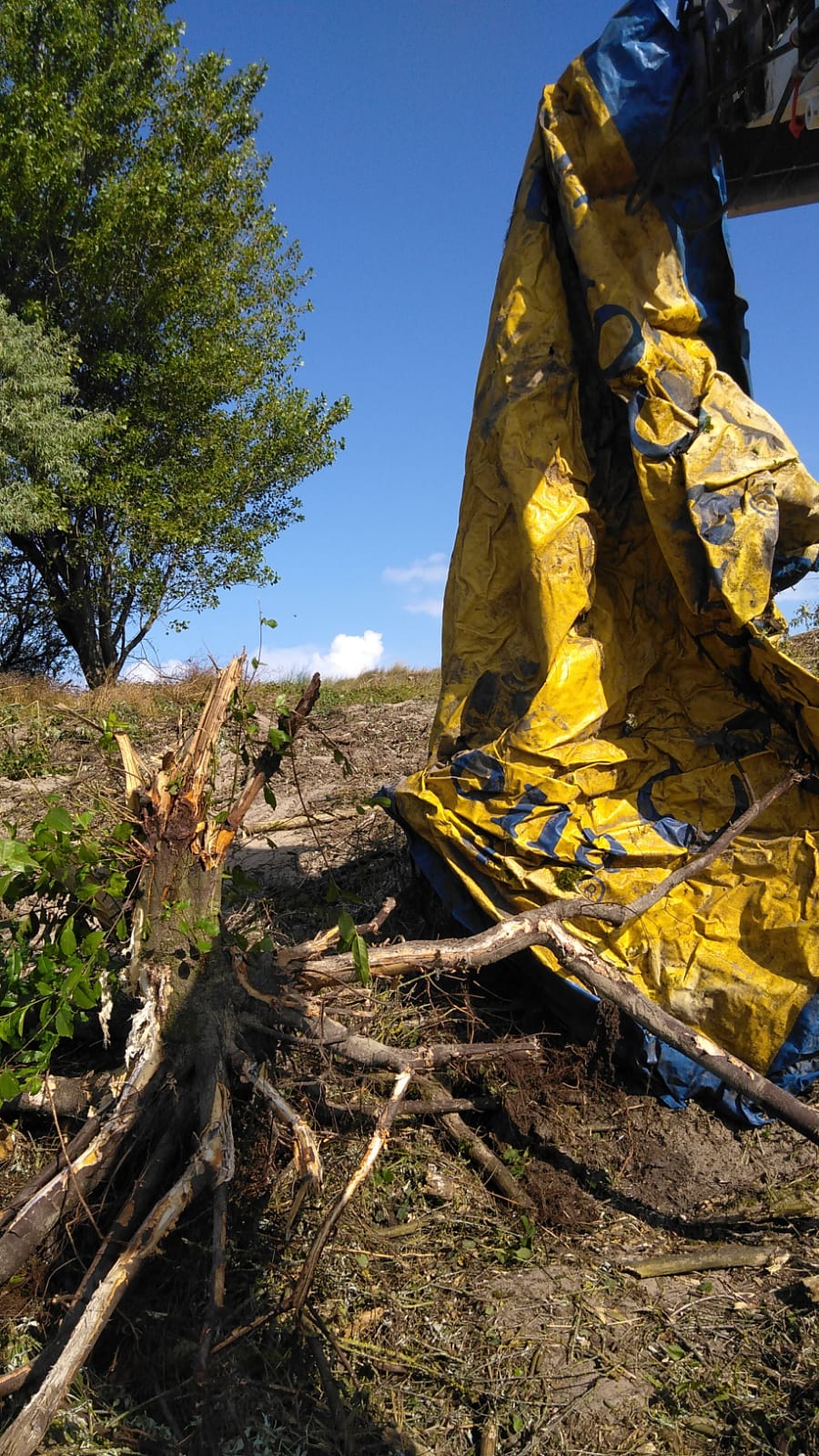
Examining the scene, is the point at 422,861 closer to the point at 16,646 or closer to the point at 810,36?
the point at 810,36

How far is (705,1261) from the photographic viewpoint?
2.37 metres

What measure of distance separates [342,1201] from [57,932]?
1110 millimetres

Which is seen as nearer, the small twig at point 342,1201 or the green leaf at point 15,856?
the small twig at point 342,1201

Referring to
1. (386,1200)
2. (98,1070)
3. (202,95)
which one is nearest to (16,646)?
(202,95)

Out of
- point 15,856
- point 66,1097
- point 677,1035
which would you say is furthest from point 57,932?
point 677,1035

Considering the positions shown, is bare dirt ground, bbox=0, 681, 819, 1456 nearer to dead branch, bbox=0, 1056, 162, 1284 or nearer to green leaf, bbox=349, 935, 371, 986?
dead branch, bbox=0, 1056, 162, 1284

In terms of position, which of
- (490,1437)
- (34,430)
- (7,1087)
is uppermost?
(34,430)

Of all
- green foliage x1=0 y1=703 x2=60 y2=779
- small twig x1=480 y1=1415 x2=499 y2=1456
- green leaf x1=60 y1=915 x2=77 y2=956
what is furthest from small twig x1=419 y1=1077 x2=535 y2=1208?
green foliage x1=0 y1=703 x2=60 y2=779

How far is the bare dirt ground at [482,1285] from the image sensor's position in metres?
1.93

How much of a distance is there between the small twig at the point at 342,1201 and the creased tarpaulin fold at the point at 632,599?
797 mm

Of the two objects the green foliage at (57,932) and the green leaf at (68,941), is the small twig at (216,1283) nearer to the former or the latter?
the green foliage at (57,932)

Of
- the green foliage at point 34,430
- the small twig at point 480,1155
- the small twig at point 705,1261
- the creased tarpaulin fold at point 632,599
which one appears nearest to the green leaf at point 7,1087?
the small twig at point 480,1155

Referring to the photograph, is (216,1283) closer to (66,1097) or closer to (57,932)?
(66,1097)

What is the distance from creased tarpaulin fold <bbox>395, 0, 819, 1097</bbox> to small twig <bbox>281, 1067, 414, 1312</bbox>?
0.80 m
